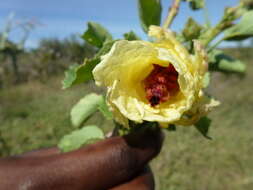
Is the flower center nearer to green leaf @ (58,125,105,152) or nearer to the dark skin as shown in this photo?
the dark skin

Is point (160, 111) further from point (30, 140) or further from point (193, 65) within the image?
point (30, 140)

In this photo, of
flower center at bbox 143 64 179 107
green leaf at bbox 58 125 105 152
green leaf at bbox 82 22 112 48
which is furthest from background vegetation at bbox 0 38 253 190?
flower center at bbox 143 64 179 107

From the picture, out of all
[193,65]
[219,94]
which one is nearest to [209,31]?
[193,65]

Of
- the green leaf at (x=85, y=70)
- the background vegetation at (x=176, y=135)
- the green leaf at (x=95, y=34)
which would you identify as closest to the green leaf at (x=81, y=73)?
the green leaf at (x=85, y=70)

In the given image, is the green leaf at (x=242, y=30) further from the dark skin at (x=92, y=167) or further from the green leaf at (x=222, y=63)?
the dark skin at (x=92, y=167)

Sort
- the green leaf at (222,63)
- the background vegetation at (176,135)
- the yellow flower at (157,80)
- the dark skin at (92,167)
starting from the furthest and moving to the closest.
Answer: the background vegetation at (176,135) < the green leaf at (222,63) < the dark skin at (92,167) < the yellow flower at (157,80)

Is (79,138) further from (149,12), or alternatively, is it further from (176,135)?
(176,135)

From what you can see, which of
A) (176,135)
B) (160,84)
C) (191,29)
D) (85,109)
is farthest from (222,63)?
(176,135)
